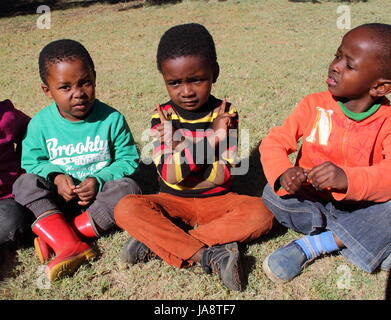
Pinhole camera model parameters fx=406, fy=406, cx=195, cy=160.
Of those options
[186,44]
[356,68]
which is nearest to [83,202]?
[186,44]

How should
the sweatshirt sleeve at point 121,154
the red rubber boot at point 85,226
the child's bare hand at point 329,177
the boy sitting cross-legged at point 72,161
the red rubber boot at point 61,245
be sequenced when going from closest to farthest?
the child's bare hand at point 329,177 → the red rubber boot at point 61,245 → the boy sitting cross-legged at point 72,161 → the red rubber boot at point 85,226 → the sweatshirt sleeve at point 121,154

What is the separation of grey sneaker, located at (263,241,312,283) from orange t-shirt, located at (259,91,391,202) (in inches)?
16.5

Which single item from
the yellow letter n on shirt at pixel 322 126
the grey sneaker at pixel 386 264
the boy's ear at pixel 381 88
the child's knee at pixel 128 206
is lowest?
the grey sneaker at pixel 386 264

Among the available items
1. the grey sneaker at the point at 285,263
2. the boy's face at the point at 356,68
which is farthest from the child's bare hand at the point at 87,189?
the boy's face at the point at 356,68

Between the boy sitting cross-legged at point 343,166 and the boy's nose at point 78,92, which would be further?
the boy's nose at point 78,92

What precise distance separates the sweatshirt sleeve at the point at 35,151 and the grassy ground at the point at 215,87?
22.2 inches

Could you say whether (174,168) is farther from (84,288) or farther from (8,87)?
(8,87)

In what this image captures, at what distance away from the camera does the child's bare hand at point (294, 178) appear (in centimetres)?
224

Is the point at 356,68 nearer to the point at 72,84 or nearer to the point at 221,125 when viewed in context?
the point at 221,125

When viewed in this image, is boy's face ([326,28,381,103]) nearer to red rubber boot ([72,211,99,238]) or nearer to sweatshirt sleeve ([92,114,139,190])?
sweatshirt sleeve ([92,114,139,190])

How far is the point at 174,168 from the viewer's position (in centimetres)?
251

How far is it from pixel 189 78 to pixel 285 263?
1247mm

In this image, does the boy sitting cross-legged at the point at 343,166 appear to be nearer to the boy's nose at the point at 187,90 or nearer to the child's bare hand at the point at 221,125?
the child's bare hand at the point at 221,125
